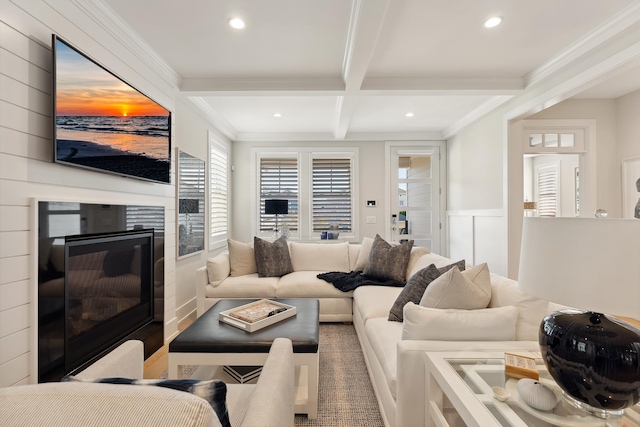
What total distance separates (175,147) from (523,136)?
407 cm

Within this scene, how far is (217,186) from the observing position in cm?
477

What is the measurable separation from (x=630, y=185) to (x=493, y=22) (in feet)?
9.88

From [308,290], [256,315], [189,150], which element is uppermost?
[189,150]

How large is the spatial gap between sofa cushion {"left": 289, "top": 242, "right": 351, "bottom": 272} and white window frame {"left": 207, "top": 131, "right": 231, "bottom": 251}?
4.13 feet

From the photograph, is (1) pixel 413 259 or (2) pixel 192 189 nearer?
(1) pixel 413 259

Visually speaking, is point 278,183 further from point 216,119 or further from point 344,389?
point 344,389

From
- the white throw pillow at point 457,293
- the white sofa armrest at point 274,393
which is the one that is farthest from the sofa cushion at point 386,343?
the white sofa armrest at point 274,393

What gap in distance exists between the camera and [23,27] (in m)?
1.59

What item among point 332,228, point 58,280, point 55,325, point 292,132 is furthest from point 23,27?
point 332,228

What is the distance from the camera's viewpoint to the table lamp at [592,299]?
86 centimetres

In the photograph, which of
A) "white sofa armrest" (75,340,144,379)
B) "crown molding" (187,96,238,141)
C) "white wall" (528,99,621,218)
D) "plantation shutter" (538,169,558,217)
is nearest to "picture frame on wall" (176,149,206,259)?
"crown molding" (187,96,238,141)

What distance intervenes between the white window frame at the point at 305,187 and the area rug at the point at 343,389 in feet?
9.04

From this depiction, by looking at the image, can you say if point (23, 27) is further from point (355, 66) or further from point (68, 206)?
point (355, 66)

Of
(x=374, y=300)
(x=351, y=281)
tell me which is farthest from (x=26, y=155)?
(x=351, y=281)
